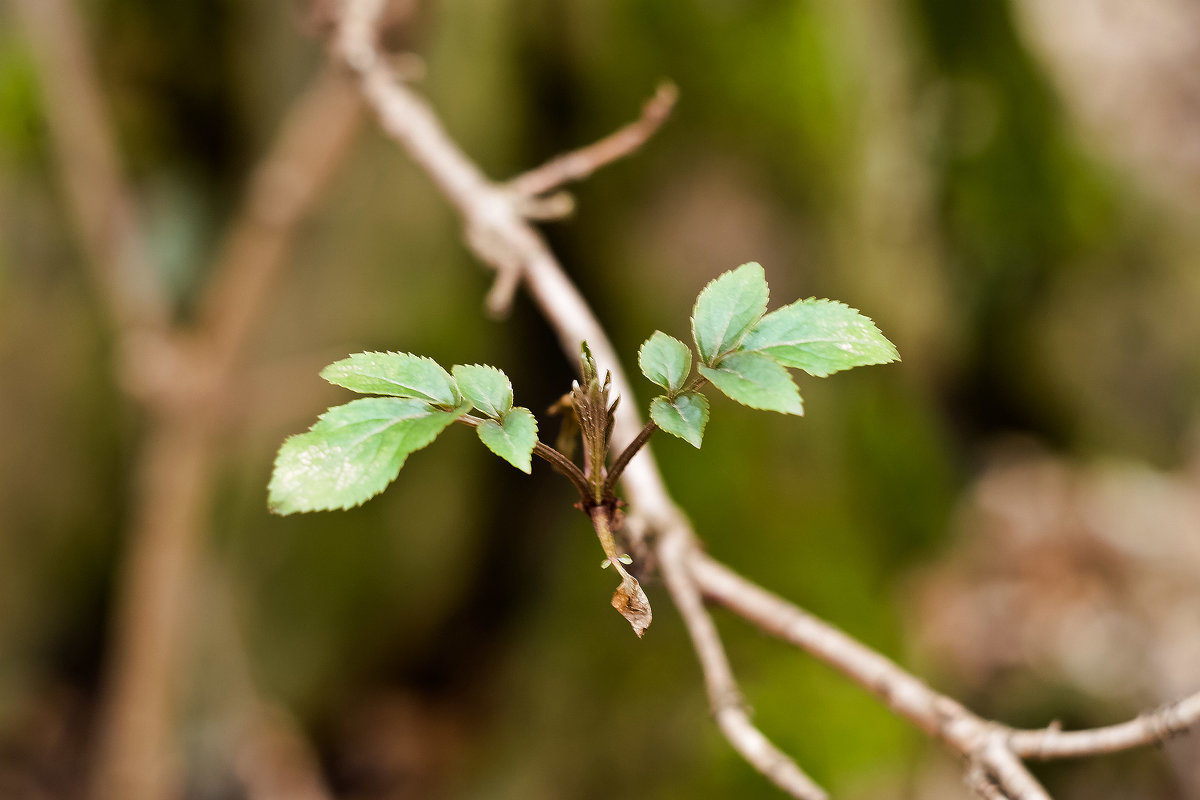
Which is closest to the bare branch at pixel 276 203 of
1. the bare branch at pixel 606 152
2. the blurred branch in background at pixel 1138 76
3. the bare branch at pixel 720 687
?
the bare branch at pixel 606 152

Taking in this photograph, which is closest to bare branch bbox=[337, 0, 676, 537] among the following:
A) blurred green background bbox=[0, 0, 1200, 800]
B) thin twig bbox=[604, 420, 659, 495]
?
thin twig bbox=[604, 420, 659, 495]

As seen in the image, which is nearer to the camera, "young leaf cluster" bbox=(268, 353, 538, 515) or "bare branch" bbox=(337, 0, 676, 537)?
"young leaf cluster" bbox=(268, 353, 538, 515)

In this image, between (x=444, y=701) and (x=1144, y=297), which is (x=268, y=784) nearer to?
(x=444, y=701)

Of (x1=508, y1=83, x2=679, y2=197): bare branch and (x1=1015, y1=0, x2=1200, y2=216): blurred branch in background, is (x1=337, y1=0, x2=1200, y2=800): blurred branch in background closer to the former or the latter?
(x1=508, y1=83, x2=679, y2=197): bare branch

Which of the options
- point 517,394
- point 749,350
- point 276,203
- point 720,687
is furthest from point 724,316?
point 517,394

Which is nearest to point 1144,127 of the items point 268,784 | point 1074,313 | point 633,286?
point 1074,313

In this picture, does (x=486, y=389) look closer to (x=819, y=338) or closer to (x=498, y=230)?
(x=819, y=338)

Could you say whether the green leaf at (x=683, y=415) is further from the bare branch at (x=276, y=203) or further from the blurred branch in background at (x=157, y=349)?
the blurred branch in background at (x=157, y=349)
